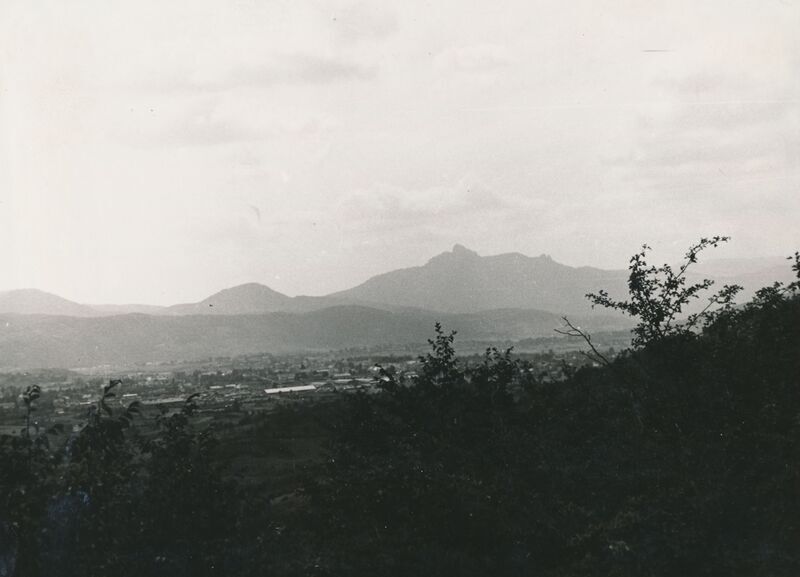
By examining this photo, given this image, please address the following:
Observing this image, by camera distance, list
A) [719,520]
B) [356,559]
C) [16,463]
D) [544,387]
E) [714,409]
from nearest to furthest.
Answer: [16,463] < [356,559] < [719,520] < [714,409] < [544,387]

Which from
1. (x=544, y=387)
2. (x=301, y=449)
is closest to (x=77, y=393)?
(x=301, y=449)

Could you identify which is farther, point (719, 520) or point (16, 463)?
point (719, 520)

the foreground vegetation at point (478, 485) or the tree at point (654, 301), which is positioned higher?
the tree at point (654, 301)

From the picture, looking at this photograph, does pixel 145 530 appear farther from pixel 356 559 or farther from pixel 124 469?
pixel 356 559

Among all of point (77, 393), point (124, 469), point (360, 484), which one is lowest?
point (77, 393)

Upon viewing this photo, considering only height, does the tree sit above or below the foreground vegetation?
above

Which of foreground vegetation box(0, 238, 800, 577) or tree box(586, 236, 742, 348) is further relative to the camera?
tree box(586, 236, 742, 348)

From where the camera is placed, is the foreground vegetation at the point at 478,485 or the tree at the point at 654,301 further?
the tree at the point at 654,301

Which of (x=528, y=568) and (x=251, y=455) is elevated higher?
(x=528, y=568)
